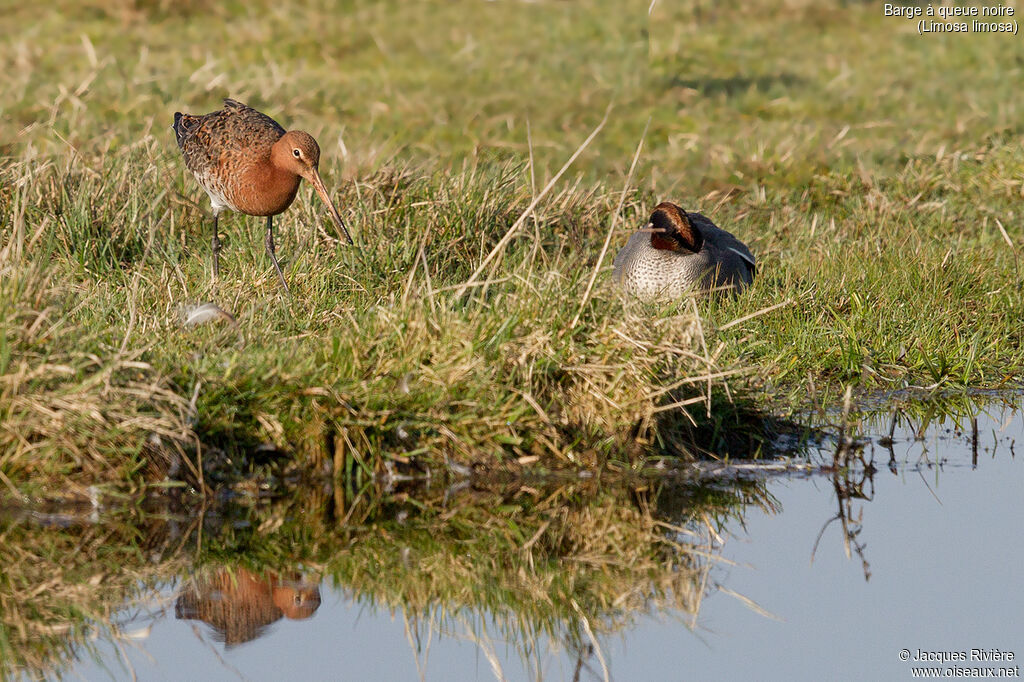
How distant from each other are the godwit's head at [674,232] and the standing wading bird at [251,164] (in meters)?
1.66

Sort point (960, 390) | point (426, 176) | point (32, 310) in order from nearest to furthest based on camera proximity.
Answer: point (32, 310) → point (960, 390) → point (426, 176)

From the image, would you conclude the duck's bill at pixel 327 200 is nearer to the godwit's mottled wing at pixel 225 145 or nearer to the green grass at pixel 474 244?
the green grass at pixel 474 244

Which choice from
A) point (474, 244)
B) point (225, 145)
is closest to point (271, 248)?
point (225, 145)

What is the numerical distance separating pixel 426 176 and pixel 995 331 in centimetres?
328

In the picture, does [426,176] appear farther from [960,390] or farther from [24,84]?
[24,84]

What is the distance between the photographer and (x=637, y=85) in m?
13.6

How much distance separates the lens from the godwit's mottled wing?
25.7ft

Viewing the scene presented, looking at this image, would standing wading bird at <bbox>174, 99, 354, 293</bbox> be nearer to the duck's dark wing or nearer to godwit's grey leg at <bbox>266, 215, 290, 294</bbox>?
godwit's grey leg at <bbox>266, 215, 290, 294</bbox>

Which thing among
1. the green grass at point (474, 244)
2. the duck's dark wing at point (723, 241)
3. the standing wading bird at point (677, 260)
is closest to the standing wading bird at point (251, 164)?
the green grass at point (474, 244)

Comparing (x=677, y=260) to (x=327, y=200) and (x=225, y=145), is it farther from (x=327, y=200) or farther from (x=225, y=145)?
(x=225, y=145)

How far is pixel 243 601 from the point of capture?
4484mm

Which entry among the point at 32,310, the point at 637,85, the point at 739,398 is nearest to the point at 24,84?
the point at 637,85

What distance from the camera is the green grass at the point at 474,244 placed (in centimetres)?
552

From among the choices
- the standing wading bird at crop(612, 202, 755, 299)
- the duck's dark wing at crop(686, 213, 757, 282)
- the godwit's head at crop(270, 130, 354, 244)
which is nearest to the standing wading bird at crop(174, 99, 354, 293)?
the godwit's head at crop(270, 130, 354, 244)
